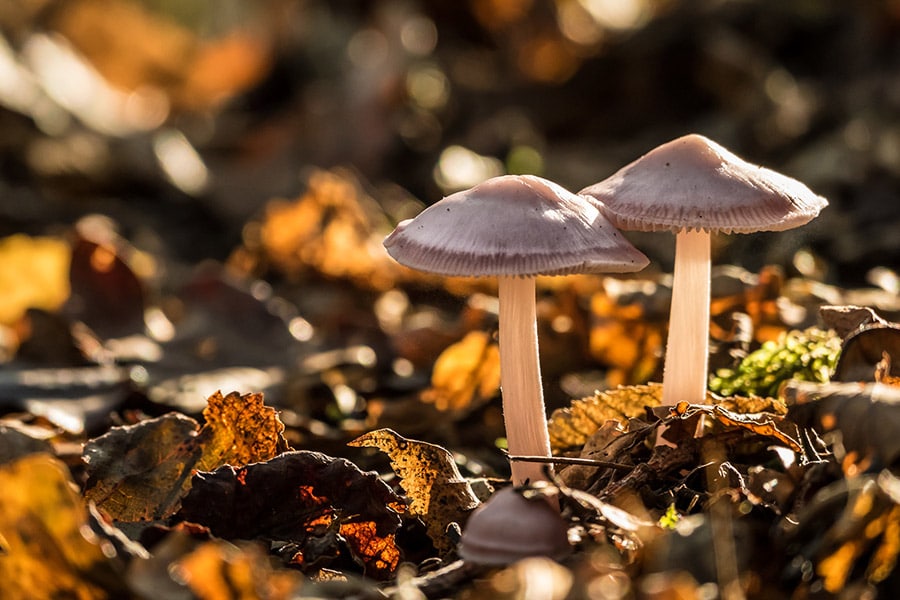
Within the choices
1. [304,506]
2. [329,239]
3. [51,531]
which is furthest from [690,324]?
[329,239]

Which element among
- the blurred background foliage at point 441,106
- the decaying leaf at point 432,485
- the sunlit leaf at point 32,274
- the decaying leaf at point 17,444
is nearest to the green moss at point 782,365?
the decaying leaf at point 432,485

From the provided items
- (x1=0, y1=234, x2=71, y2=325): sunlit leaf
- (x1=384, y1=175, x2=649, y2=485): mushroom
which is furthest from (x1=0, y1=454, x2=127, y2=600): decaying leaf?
(x1=0, y1=234, x2=71, y2=325): sunlit leaf

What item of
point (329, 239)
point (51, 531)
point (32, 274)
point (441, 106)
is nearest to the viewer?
point (51, 531)

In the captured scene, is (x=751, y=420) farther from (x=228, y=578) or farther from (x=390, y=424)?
(x=390, y=424)

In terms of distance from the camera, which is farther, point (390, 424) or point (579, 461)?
point (390, 424)

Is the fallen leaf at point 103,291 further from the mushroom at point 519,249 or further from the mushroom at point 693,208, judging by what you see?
the mushroom at point 693,208

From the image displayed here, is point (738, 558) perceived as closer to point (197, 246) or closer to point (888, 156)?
point (888, 156)
